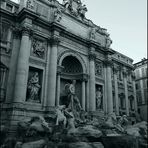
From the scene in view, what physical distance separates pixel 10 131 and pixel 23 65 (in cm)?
575

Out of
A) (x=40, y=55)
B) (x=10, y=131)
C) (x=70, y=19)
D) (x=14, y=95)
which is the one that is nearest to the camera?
(x=10, y=131)

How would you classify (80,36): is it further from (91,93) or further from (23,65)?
(23,65)

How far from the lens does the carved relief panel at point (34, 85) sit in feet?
57.5

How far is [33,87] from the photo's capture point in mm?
17797

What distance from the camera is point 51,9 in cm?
2117

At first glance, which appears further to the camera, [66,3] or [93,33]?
[93,33]

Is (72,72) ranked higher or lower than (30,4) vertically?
lower

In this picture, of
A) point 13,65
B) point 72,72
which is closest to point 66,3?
point 72,72

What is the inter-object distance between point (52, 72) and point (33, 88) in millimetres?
2524

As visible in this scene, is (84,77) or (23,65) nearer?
(23,65)

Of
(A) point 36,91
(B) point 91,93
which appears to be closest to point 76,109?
(B) point 91,93

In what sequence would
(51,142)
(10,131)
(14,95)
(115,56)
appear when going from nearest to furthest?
(51,142) → (10,131) → (14,95) → (115,56)

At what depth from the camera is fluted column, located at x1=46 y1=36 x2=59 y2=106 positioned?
711 inches

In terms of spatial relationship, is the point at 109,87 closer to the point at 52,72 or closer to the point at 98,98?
the point at 98,98
